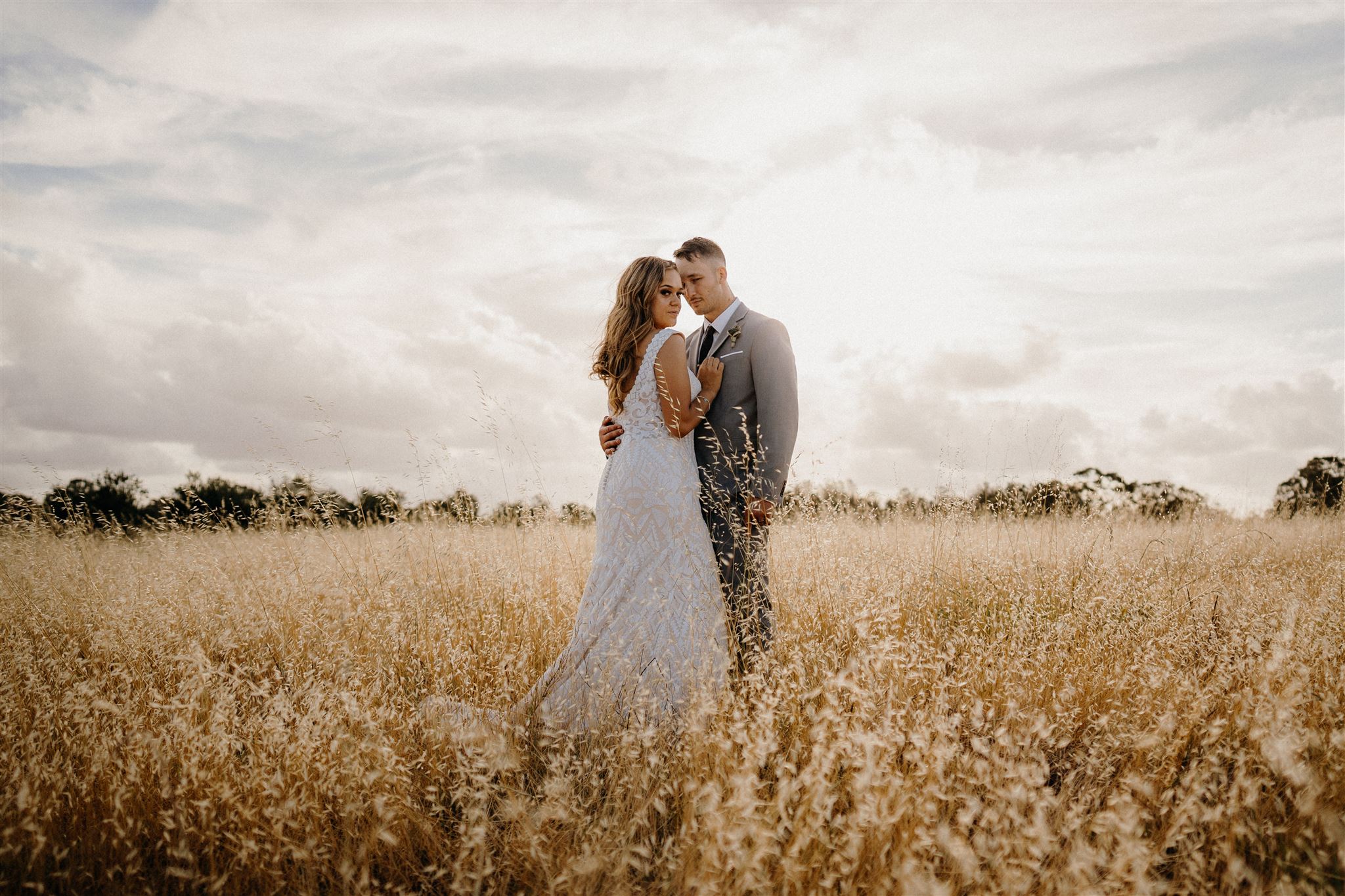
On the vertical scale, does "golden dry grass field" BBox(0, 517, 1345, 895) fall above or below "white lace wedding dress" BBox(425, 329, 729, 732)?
below

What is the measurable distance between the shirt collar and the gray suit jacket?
44 millimetres

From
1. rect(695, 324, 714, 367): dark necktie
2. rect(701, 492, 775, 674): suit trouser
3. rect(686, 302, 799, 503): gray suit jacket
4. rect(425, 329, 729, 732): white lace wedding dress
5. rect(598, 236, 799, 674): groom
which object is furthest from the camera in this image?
rect(695, 324, 714, 367): dark necktie

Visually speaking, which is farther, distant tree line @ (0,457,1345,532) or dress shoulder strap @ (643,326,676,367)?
distant tree line @ (0,457,1345,532)

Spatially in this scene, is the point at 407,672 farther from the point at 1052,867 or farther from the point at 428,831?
the point at 1052,867

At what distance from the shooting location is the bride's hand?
12.9 ft

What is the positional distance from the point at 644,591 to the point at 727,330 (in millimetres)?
1532

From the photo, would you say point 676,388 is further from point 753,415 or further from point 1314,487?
point 1314,487

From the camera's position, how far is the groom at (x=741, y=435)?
12.1ft

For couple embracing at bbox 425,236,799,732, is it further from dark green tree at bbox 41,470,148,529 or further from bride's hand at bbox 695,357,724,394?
dark green tree at bbox 41,470,148,529

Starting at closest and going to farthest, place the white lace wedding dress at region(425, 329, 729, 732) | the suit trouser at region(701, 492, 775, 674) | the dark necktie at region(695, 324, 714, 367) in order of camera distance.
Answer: the white lace wedding dress at region(425, 329, 729, 732) → the suit trouser at region(701, 492, 775, 674) → the dark necktie at region(695, 324, 714, 367)

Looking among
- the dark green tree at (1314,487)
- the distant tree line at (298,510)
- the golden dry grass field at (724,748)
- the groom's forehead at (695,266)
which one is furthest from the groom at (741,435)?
the dark green tree at (1314,487)

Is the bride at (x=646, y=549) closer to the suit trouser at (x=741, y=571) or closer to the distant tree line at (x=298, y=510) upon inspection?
the suit trouser at (x=741, y=571)

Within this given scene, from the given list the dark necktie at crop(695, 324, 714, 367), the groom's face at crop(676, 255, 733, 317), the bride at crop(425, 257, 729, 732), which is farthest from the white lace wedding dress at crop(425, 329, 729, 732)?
the groom's face at crop(676, 255, 733, 317)

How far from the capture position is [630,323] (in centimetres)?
387
